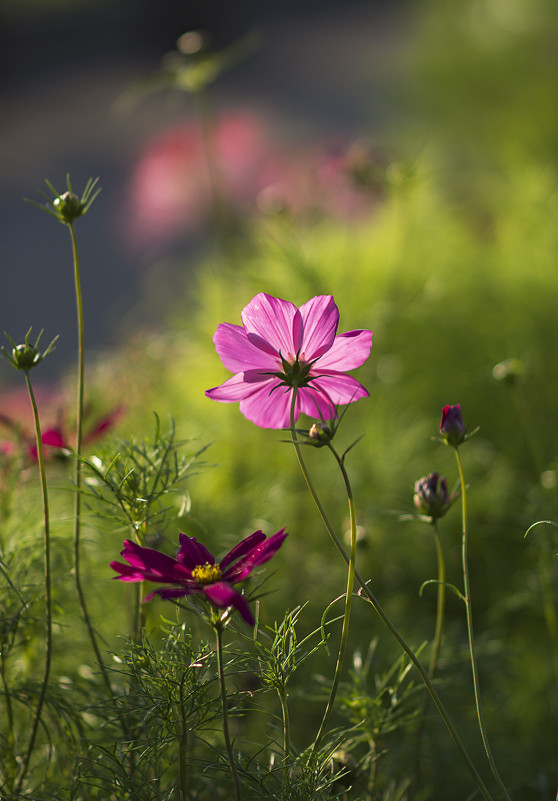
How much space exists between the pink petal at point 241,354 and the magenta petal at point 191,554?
6 cm

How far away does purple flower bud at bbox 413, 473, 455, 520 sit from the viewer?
0.28m

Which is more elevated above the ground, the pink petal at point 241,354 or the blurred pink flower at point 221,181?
the blurred pink flower at point 221,181

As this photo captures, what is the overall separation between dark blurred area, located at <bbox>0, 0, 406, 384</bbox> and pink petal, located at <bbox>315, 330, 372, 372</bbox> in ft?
5.68

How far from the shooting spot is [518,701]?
0.50 metres

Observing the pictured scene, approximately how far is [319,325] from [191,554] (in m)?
0.09

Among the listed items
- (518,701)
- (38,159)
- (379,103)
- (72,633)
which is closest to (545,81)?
(379,103)

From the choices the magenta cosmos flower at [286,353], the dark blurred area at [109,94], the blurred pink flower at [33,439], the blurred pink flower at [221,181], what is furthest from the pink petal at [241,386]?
the dark blurred area at [109,94]

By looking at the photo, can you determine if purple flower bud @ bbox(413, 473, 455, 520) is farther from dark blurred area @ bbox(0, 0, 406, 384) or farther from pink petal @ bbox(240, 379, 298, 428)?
dark blurred area @ bbox(0, 0, 406, 384)

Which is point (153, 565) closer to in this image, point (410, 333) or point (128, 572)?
point (128, 572)

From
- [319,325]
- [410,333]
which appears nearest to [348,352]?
[319,325]

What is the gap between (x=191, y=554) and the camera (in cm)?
27

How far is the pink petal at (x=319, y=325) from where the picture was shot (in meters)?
0.27

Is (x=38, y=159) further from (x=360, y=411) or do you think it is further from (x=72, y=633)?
(x=72, y=633)

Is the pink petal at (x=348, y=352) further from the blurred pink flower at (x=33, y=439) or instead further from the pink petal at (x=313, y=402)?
the blurred pink flower at (x=33, y=439)
